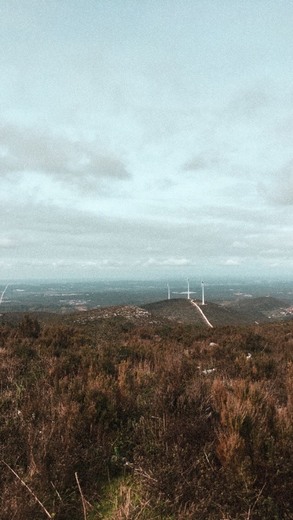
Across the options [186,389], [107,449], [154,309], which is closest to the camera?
[107,449]

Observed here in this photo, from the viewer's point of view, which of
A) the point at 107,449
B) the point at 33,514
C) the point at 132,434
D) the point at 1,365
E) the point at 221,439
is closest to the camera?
the point at 33,514

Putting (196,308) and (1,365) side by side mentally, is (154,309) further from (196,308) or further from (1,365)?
(1,365)

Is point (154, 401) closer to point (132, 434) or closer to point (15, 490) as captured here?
point (132, 434)

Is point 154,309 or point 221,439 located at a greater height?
point 221,439

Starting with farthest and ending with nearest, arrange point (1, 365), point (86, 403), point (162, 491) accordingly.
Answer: point (1, 365)
point (86, 403)
point (162, 491)

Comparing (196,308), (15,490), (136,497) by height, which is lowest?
(196,308)

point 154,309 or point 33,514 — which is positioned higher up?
point 33,514

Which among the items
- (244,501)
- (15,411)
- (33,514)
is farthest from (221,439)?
(15,411)

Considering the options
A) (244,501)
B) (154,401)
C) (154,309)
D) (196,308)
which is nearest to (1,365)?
(154,401)

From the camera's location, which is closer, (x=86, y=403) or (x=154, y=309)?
(x=86, y=403)
